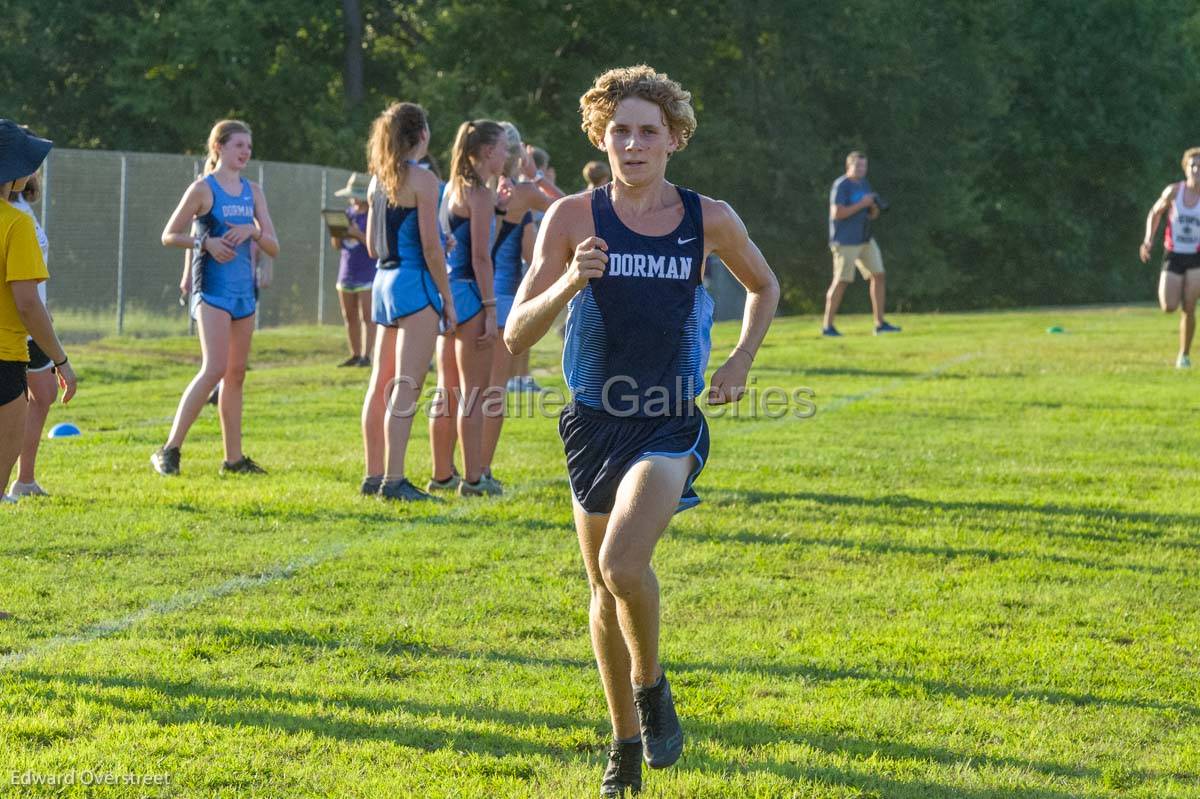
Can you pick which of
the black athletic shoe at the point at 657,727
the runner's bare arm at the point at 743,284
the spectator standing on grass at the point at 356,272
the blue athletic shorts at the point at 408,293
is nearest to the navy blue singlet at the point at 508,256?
the blue athletic shorts at the point at 408,293

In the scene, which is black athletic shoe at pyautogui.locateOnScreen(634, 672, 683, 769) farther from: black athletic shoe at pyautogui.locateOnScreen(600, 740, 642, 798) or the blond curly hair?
the blond curly hair

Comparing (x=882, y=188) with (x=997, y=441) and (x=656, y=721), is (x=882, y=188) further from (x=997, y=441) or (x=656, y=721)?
(x=656, y=721)

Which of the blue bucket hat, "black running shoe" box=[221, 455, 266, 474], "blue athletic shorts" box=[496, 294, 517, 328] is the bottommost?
"black running shoe" box=[221, 455, 266, 474]

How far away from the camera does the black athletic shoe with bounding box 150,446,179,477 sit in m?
9.59

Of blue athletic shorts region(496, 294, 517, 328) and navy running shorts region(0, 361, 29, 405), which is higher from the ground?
blue athletic shorts region(496, 294, 517, 328)

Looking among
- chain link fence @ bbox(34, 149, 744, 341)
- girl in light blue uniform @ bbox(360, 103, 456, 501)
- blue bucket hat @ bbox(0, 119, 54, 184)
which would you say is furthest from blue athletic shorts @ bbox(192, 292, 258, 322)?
chain link fence @ bbox(34, 149, 744, 341)

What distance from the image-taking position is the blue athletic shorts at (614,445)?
14.5ft

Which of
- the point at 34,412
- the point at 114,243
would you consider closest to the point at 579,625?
the point at 34,412

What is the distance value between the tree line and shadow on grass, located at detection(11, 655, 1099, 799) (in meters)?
30.6

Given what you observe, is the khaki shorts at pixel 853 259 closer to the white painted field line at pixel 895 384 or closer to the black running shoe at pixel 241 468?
the white painted field line at pixel 895 384

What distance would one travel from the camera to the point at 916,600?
6.80 metres

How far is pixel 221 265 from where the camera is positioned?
9391mm

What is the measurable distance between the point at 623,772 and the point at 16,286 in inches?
115

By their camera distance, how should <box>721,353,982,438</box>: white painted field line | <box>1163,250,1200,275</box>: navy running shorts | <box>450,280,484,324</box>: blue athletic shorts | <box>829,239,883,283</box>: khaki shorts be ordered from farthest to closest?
<box>829,239,883,283</box>: khaki shorts → <box>1163,250,1200,275</box>: navy running shorts → <box>721,353,982,438</box>: white painted field line → <box>450,280,484,324</box>: blue athletic shorts
